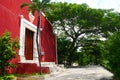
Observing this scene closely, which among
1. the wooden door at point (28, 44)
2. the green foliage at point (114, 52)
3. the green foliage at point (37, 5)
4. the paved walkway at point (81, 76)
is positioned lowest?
the paved walkway at point (81, 76)

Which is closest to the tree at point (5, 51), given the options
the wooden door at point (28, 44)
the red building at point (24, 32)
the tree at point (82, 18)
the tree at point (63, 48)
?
the red building at point (24, 32)

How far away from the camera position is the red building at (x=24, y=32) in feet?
58.7

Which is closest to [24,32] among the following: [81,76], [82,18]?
[81,76]

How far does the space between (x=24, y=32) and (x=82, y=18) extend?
12853mm

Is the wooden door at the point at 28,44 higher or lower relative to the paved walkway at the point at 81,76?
higher

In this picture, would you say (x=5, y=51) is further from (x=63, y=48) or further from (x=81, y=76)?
(x=63, y=48)

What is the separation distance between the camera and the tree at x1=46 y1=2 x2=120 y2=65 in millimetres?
32062

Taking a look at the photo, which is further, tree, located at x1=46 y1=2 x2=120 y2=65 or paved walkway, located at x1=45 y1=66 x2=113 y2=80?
tree, located at x1=46 y1=2 x2=120 y2=65

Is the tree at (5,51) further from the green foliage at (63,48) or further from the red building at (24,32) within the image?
the green foliage at (63,48)

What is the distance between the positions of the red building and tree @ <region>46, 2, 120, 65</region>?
3.55m

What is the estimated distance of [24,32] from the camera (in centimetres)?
2159

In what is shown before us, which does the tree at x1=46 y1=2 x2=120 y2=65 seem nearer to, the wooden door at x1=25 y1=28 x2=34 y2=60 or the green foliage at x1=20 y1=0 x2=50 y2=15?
the wooden door at x1=25 y1=28 x2=34 y2=60

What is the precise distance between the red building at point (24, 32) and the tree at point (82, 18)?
355 cm

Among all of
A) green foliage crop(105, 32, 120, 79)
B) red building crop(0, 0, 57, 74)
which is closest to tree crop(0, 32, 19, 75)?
red building crop(0, 0, 57, 74)
